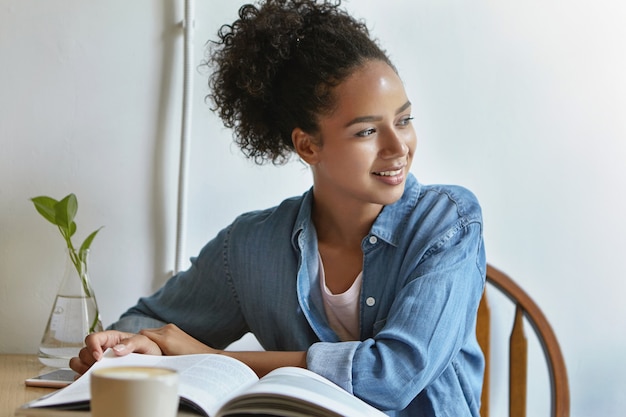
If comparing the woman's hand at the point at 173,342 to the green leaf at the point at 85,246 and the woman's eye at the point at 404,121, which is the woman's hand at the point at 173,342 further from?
the woman's eye at the point at 404,121

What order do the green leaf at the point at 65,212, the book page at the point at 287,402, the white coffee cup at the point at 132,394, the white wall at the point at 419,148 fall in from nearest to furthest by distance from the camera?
the white coffee cup at the point at 132,394, the book page at the point at 287,402, the green leaf at the point at 65,212, the white wall at the point at 419,148

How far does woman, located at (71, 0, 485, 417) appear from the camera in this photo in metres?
1.10

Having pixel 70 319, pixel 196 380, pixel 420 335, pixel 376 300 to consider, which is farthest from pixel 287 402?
pixel 70 319

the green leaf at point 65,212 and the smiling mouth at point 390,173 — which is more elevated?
the smiling mouth at point 390,173

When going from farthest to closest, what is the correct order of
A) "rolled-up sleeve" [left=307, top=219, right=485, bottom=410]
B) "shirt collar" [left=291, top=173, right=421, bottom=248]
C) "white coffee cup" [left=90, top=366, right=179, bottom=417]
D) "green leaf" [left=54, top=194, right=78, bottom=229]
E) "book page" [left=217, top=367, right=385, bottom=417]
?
1. "green leaf" [left=54, top=194, right=78, bottom=229]
2. "shirt collar" [left=291, top=173, right=421, bottom=248]
3. "rolled-up sleeve" [left=307, top=219, right=485, bottom=410]
4. "book page" [left=217, top=367, right=385, bottom=417]
5. "white coffee cup" [left=90, top=366, right=179, bottom=417]

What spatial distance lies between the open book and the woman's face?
37 centimetres

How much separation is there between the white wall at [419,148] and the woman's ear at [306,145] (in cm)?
29

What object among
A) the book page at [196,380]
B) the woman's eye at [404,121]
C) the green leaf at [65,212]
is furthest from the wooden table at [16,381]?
the woman's eye at [404,121]

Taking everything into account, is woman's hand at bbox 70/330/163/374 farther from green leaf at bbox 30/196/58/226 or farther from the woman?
green leaf at bbox 30/196/58/226

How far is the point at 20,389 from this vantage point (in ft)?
3.69

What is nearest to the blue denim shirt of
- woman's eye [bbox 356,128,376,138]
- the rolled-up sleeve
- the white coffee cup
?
Answer: the rolled-up sleeve

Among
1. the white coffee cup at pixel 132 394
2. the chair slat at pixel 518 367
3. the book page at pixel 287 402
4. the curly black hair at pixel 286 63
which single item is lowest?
the chair slat at pixel 518 367

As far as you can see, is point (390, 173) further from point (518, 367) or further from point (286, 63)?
point (518, 367)

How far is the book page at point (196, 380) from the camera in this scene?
79 centimetres
